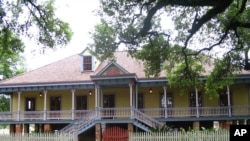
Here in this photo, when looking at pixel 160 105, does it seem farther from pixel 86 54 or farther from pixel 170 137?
pixel 170 137

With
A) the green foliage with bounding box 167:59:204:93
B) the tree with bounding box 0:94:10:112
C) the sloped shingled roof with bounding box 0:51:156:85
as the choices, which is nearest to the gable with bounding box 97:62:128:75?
the sloped shingled roof with bounding box 0:51:156:85

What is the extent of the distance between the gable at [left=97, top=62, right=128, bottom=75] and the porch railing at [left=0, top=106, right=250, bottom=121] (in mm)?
2996

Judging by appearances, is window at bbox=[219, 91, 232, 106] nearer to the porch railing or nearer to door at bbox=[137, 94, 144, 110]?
the porch railing

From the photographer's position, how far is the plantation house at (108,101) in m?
29.6

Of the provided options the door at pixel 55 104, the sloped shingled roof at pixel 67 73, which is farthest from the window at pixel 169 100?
the door at pixel 55 104

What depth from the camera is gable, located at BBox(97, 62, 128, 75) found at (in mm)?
30672

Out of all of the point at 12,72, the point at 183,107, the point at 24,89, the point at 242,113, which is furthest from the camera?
the point at 12,72

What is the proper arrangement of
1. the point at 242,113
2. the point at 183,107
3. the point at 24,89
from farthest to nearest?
the point at 24,89
the point at 183,107
the point at 242,113

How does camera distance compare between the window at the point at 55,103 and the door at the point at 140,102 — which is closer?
the door at the point at 140,102

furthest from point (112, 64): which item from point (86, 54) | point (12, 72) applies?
point (12, 72)

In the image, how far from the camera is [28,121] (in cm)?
3316

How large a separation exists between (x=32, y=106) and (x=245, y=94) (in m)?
19.3

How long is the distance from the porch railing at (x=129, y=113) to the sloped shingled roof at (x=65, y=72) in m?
2.83

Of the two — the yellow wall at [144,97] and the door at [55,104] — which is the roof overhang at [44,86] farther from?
the door at [55,104]
